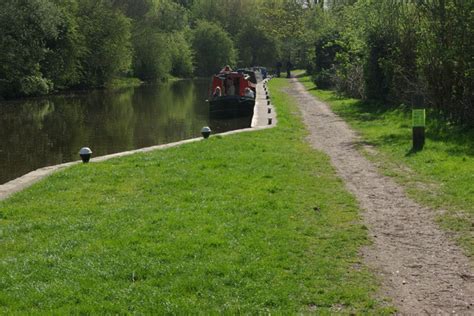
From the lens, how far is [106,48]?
4806 centimetres

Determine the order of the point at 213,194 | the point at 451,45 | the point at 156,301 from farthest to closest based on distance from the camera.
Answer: the point at 451,45 → the point at 213,194 → the point at 156,301

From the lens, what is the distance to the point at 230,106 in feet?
80.8

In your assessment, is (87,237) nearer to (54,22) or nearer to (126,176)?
(126,176)

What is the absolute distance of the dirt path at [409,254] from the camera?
184 inches

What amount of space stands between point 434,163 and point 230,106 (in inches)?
601

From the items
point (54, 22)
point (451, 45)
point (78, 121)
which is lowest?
point (78, 121)

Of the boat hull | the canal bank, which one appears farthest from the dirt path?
the boat hull

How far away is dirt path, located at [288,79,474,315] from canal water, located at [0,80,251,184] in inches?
337

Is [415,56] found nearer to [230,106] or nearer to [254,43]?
[230,106]

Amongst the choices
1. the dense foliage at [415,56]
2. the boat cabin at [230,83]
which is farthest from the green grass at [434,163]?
the boat cabin at [230,83]

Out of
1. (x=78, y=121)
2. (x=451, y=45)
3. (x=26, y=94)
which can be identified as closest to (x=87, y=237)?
(x=451, y=45)

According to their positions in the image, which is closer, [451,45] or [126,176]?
[126,176]

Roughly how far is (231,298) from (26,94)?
3569 cm

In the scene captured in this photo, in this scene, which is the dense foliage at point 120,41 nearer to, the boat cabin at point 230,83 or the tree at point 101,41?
the tree at point 101,41
